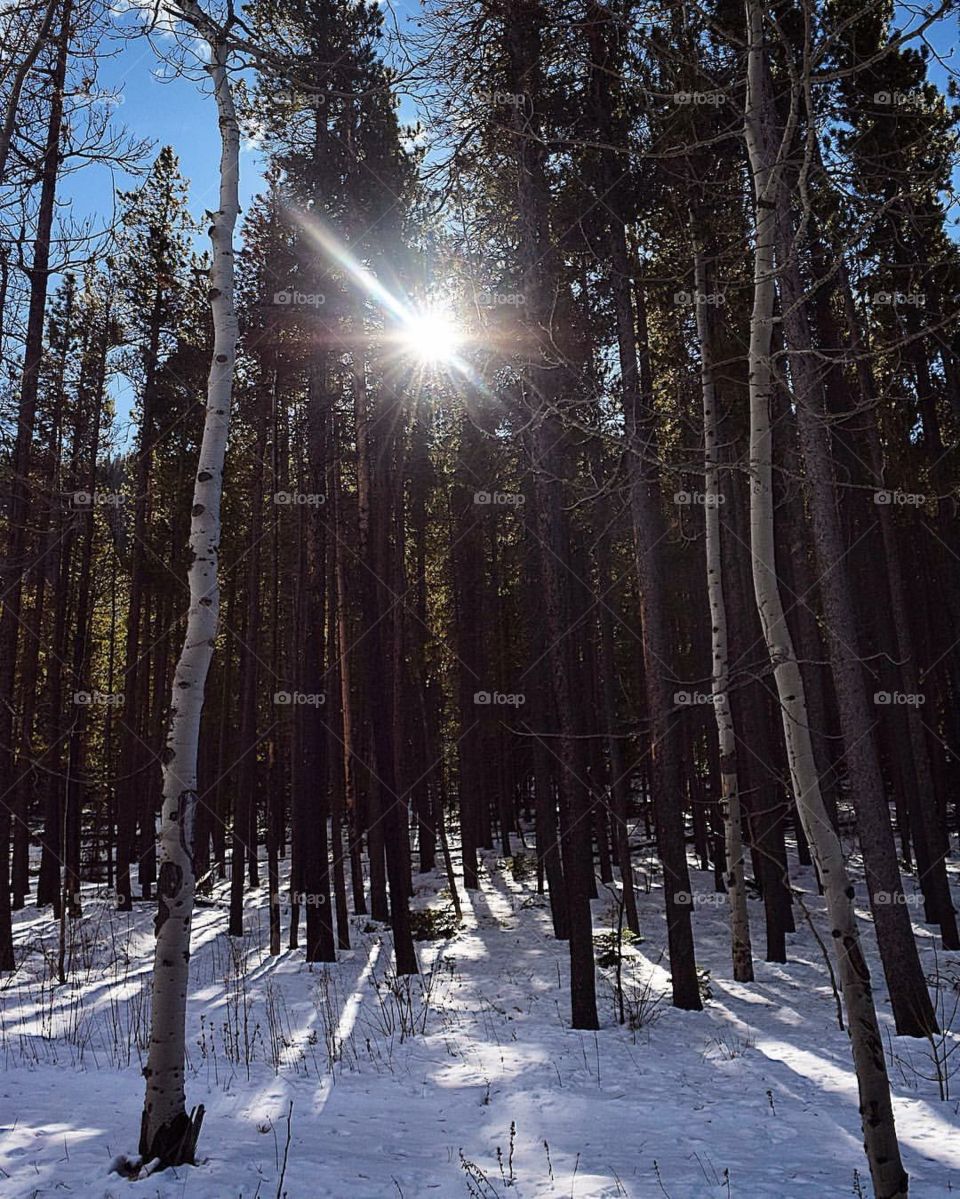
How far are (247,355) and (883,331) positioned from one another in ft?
44.1

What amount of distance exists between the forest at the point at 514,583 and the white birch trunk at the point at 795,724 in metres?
0.03

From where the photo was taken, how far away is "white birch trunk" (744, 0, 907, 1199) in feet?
14.1

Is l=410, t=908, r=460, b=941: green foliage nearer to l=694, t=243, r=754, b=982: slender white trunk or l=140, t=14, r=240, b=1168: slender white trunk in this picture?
l=694, t=243, r=754, b=982: slender white trunk

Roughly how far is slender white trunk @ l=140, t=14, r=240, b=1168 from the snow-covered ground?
0.37 m

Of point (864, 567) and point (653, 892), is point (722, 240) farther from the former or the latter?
point (653, 892)

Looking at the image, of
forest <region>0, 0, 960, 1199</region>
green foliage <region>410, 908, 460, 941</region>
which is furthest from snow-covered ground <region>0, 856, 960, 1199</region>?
green foliage <region>410, 908, 460, 941</region>

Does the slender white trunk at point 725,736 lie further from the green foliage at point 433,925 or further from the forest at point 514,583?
the green foliage at point 433,925

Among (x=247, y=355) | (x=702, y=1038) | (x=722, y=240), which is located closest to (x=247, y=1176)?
(x=702, y=1038)

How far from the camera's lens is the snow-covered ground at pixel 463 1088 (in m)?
5.05

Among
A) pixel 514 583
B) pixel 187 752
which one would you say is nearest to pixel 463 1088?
pixel 187 752

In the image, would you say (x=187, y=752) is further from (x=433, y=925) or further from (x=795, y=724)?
(x=433, y=925)

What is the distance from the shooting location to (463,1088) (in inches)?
290

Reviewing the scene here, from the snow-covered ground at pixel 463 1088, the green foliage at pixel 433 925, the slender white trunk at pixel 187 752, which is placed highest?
the slender white trunk at pixel 187 752

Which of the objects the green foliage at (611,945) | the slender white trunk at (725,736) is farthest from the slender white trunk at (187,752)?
the green foliage at (611,945)
